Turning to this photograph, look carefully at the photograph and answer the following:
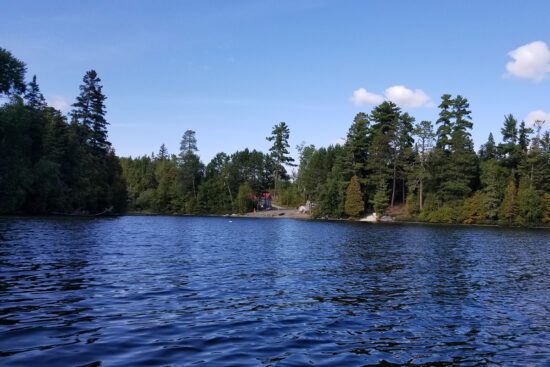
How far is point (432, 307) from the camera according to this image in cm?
1358

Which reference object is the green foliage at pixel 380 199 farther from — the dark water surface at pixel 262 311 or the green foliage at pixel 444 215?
the dark water surface at pixel 262 311

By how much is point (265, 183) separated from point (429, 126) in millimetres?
58569

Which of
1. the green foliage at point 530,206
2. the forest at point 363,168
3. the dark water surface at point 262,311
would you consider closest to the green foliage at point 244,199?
the forest at point 363,168

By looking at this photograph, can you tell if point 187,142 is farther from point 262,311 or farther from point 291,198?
point 262,311

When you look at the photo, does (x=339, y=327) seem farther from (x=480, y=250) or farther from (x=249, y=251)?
(x=480, y=250)

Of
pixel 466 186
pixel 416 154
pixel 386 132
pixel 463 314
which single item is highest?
pixel 386 132

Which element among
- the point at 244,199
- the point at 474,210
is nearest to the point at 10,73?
the point at 244,199

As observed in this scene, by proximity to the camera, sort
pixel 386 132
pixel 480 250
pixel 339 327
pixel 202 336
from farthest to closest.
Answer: pixel 386 132 < pixel 480 250 < pixel 339 327 < pixel 202 336

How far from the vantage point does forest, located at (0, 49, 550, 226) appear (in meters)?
61.9

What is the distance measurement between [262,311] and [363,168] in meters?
89.1

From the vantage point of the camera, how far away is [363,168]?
9819 cm

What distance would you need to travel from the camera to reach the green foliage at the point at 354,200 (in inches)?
3595

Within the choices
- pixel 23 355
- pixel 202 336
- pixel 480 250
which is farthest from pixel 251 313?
pixel 480 250

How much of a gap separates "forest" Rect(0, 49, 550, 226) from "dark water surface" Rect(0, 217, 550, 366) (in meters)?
45.9
